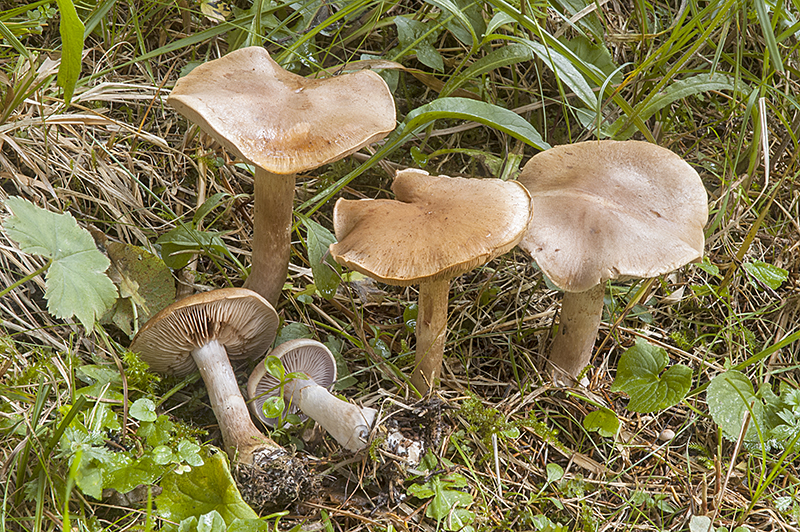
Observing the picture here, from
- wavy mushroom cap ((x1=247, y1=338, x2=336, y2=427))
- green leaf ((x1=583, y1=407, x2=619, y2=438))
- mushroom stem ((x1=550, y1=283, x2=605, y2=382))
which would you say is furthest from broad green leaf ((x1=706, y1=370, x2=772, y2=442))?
wavy mushroom cap ((x1=247, y1=338, x2=336, y2=427))

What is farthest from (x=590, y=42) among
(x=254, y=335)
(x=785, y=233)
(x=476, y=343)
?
(x=254, y=335)

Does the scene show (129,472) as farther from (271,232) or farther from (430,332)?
(430,332)

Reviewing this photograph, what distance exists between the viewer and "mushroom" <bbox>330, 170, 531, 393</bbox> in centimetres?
206

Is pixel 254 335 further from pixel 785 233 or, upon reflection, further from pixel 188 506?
pixel 785 233

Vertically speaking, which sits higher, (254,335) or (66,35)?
(66,35)

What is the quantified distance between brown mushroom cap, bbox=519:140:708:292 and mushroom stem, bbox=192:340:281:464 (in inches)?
49.3

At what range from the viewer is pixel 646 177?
2.54m

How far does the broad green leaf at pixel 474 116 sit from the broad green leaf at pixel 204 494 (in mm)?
1596

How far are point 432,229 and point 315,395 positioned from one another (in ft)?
2.75

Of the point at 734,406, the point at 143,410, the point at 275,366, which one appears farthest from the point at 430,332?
the point at 734,406

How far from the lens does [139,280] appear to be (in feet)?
8.81


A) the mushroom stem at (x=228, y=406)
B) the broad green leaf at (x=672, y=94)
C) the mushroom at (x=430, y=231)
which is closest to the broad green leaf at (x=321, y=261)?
the mushroom at (x=430, y=231)

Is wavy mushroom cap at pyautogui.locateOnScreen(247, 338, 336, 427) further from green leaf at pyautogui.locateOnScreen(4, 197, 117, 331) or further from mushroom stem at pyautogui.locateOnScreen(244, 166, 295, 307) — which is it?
green leaf at pyautogui.locateOnScreen(4, 197, 117, 331)

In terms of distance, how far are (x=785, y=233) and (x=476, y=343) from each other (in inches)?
72.4
